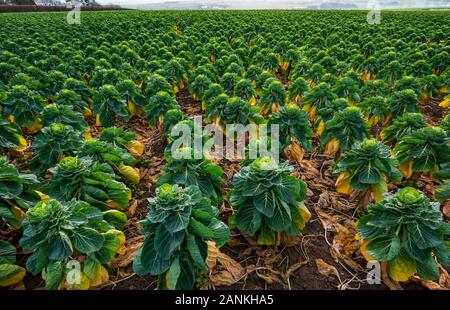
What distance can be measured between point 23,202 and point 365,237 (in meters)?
2.83

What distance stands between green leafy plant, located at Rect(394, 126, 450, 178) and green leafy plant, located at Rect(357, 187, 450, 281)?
41.7 inches

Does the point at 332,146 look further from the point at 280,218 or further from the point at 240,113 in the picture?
the point at 280,218

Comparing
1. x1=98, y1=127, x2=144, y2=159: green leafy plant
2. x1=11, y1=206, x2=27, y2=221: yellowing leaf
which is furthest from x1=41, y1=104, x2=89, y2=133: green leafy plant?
x1=11, y1=206, x2=27, y2=221: yellowing leaf

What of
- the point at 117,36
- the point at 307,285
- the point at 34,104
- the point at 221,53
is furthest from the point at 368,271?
the point at 117,36

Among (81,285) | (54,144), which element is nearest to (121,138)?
(54,144)

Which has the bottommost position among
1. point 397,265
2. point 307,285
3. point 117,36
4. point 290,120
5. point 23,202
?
point 307,285

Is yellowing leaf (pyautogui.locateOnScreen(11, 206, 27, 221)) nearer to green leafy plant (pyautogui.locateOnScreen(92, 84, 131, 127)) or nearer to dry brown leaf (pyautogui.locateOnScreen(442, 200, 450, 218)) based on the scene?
green leafy plant (pyautogui.locateOnScreen(92, 84, 131, 127))

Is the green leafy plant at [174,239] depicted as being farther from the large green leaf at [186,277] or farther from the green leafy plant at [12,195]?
the green leafy plant at [12,195]

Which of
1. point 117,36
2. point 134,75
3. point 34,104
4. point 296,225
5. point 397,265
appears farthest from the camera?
point 117,36

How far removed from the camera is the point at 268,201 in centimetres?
256

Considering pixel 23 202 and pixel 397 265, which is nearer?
pixel 397 265

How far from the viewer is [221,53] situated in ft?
28.1

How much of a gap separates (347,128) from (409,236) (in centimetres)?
172
